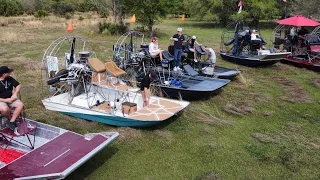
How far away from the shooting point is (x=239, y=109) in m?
8.94

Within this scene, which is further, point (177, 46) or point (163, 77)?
point (177, 46)

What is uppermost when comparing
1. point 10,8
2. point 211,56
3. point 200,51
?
point 10,8

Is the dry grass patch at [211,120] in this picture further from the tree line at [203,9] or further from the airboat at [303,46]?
Result: the tree line at [203,9]

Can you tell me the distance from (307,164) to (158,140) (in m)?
3.10

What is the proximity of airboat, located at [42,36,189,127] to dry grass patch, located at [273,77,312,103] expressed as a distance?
4065 millimetres

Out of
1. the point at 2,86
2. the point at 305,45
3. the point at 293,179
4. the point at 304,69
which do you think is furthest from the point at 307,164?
the point at 305,45

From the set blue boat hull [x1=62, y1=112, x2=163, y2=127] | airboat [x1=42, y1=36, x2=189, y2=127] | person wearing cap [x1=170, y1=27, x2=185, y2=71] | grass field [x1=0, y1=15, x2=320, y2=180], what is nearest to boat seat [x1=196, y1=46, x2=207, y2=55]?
person wearing cap [x1=170, y1=27, x2=185, y2=71]

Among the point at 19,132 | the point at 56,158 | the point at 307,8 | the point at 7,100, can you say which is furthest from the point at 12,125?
the point at 307,8

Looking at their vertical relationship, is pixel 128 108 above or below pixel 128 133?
above

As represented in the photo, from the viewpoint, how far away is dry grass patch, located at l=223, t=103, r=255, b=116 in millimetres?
8735

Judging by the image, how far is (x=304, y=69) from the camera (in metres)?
14.0

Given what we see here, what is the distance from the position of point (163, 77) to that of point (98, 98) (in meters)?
2.45

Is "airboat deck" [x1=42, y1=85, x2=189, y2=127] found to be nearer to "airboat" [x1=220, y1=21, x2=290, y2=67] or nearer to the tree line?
"airboat" [x1=220, y1=21, x2=290, y2=67]

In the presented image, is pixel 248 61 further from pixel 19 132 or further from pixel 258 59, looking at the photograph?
pixel 19 132
